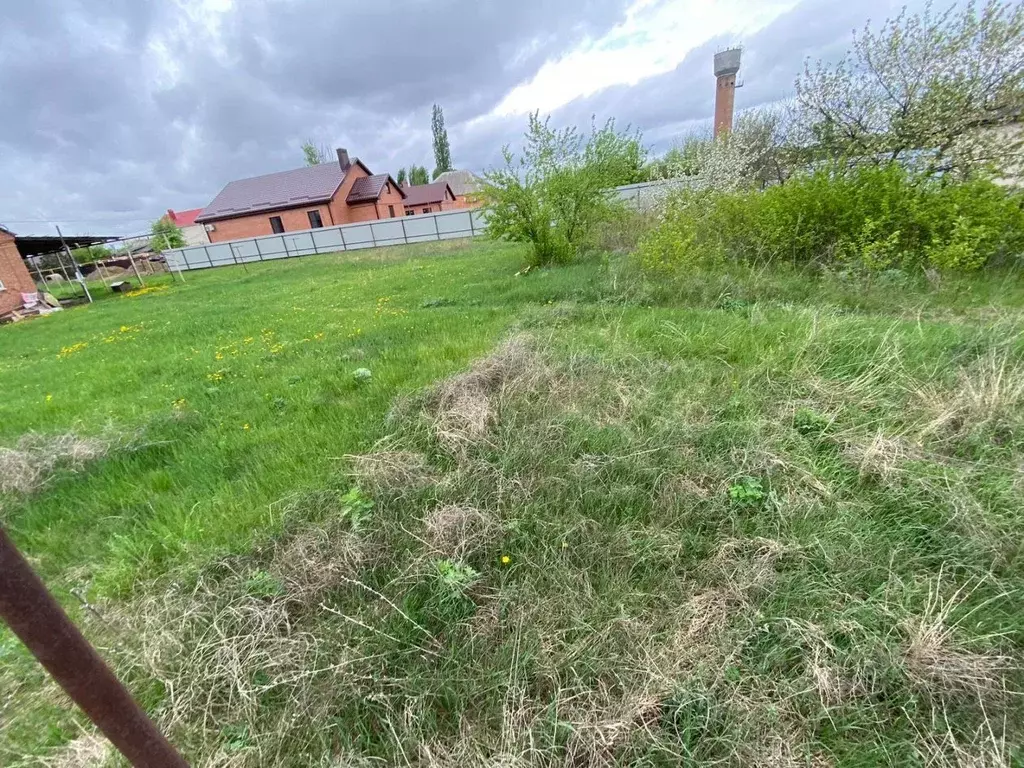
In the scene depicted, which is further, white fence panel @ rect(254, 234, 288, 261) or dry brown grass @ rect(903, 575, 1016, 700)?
white fence panel @ rect(254, 234, 288, 261)

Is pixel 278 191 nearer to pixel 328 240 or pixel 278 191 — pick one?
pixel 278 191

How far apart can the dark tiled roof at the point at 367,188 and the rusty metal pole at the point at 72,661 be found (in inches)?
1448

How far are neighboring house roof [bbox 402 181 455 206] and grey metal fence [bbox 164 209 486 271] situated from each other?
17870 millimetres

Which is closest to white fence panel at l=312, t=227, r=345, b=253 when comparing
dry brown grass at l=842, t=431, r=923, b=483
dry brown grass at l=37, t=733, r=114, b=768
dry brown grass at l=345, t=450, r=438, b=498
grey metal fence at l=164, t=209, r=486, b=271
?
grey metal fence at l=164, t=209, r=486, b=271

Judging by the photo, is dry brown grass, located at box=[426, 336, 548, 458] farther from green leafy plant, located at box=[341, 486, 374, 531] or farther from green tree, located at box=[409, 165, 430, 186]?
green tree, located at box=[409, 165, 430, 186]

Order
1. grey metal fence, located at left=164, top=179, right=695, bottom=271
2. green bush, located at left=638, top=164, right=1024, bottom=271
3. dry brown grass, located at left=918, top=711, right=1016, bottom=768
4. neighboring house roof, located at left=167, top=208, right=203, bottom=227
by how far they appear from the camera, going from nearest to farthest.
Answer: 1. dry brown grass, located at left=918, top=711, right=1016, bottom=768
2. green bush, located at left=638, top=164, right=1024, bottom=271
3. grey metal fence, located at left=164, top=179, right=695, bottom=271
4. neighboring house roof, located at left=167, top=208, right=203, bottom=227

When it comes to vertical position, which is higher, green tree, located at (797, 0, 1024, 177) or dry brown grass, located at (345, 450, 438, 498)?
green tree, located at (797, 0, 1024, 177)

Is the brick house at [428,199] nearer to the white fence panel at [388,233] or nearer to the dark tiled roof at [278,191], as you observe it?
the dark tiled roof at [278,191]

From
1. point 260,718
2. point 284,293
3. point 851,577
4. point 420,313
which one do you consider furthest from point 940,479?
point 284,293

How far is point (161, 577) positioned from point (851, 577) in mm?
3394

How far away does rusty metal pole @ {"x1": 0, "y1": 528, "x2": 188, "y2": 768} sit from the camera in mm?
762

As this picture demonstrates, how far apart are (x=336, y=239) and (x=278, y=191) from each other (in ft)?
40.4

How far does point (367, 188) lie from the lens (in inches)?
1325

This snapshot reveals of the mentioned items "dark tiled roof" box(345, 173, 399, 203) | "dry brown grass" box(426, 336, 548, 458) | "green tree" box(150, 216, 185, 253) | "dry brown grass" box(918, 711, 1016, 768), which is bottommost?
"dry brown grass" box(918, 711, 1016, 768)
